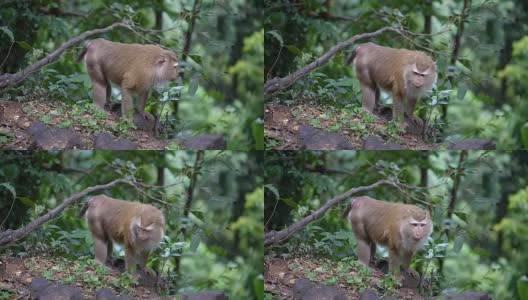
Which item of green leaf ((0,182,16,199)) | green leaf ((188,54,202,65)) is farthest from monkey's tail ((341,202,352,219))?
green leaf ((0,182,16,199))

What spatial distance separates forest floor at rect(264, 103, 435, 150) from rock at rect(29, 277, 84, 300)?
6.55ft

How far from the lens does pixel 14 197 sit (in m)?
8.73

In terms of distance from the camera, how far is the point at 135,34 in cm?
880

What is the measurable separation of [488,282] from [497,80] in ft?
5.50

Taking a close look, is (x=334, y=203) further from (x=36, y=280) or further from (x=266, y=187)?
(x=36, y=280)

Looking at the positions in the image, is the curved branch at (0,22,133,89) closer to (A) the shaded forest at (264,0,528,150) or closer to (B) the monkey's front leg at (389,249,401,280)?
(A) the shaded forest at (264,0,528,150)

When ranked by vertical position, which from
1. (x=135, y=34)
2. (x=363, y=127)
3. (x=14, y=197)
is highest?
(x=135, y=34)

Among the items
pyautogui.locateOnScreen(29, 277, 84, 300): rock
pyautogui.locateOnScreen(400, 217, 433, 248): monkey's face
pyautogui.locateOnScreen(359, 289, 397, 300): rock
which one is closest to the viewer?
pyautogui.locateOnScreen(400, 217, 433, 248): monkey's face

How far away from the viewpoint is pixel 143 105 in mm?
8750

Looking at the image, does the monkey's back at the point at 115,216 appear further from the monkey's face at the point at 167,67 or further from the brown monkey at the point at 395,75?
the brown monkey at the point at 395,75

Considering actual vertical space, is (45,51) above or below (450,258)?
above

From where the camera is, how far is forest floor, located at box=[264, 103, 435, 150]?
28.8ft

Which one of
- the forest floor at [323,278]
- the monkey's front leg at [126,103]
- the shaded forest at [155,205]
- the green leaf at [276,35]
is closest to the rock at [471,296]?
the forest floor at [323,278]

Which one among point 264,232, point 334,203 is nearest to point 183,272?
point 264,232
